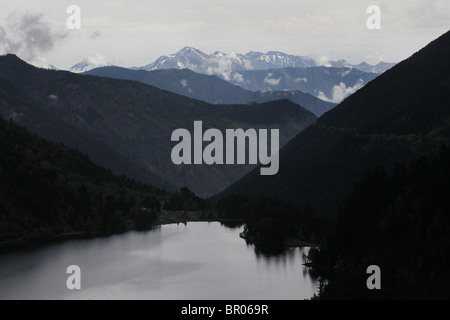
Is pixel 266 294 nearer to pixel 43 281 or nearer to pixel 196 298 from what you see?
pixel 196 298

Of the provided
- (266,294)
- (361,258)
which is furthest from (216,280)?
(361,258)

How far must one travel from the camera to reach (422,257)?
164 meters

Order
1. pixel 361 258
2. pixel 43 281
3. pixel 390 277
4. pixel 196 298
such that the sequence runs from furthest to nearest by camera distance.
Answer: pixel 43 281, pixel 361 258, pixel 196 298, pixel 390 277

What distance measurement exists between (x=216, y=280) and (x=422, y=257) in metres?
53.0

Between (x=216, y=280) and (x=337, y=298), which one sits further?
(x=216, y=280)

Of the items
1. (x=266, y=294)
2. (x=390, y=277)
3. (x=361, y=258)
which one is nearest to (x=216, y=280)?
(x=266, y=294)
